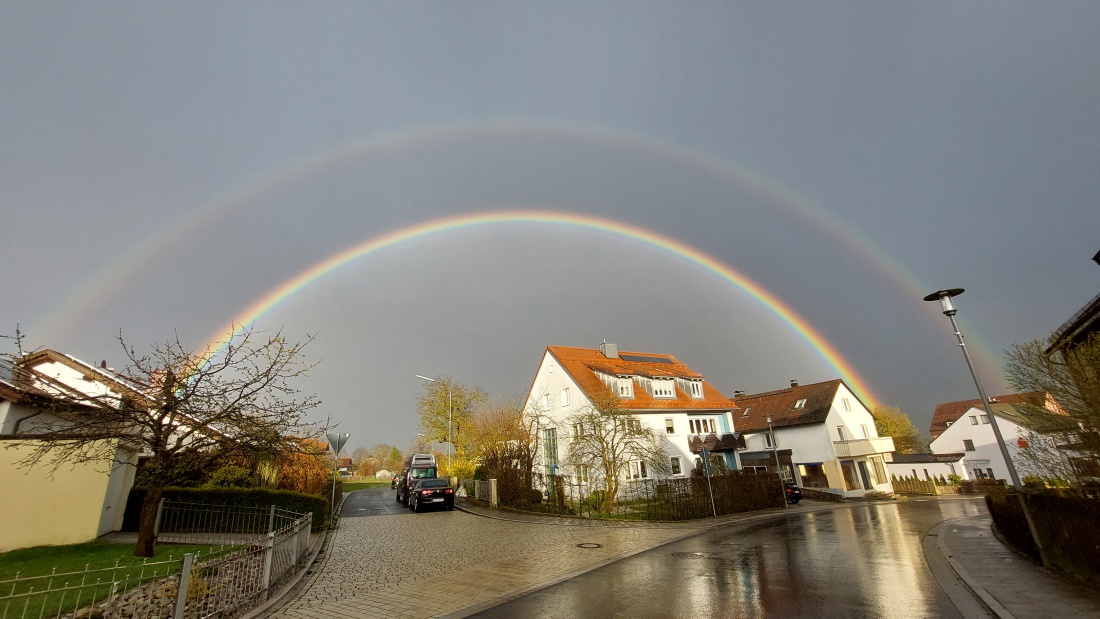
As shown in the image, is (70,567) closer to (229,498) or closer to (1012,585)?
(229,498)

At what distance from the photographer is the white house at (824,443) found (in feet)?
136

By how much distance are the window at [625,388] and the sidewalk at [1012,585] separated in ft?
82.1

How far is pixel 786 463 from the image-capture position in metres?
43.8

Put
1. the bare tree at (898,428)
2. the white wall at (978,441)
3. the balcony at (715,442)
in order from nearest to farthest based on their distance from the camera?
the balcony at (715,442) < the white wall at (978,441) < the bare tree at (898,428)

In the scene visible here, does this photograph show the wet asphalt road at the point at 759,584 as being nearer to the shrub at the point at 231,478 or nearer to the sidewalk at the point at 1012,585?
the sidewalk at the point at 1012,585

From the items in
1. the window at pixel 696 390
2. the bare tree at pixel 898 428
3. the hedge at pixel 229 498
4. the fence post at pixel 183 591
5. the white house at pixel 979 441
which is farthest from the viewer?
the bare tree at pixel 898 428

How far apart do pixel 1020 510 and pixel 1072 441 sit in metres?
2.47

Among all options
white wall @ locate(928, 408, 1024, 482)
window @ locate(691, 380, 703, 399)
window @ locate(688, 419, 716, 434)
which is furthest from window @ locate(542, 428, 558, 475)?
white wall @ locate(928, 408, 1024, 482)

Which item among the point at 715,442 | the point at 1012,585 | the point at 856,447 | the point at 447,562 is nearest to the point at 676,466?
the point at 715,442

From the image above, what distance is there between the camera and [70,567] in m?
9.87

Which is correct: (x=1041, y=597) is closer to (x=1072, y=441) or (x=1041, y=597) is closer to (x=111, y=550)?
(x=1072, y=441)

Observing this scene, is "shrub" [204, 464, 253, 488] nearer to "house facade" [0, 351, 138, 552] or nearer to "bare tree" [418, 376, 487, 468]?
"house facade" [0, 351, 138, 552]

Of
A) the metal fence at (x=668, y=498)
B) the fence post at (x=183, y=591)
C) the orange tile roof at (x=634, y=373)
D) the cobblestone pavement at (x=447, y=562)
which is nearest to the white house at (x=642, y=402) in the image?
the orange tile roof at (x=634, y=373)

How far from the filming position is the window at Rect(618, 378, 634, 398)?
38.0 meters
